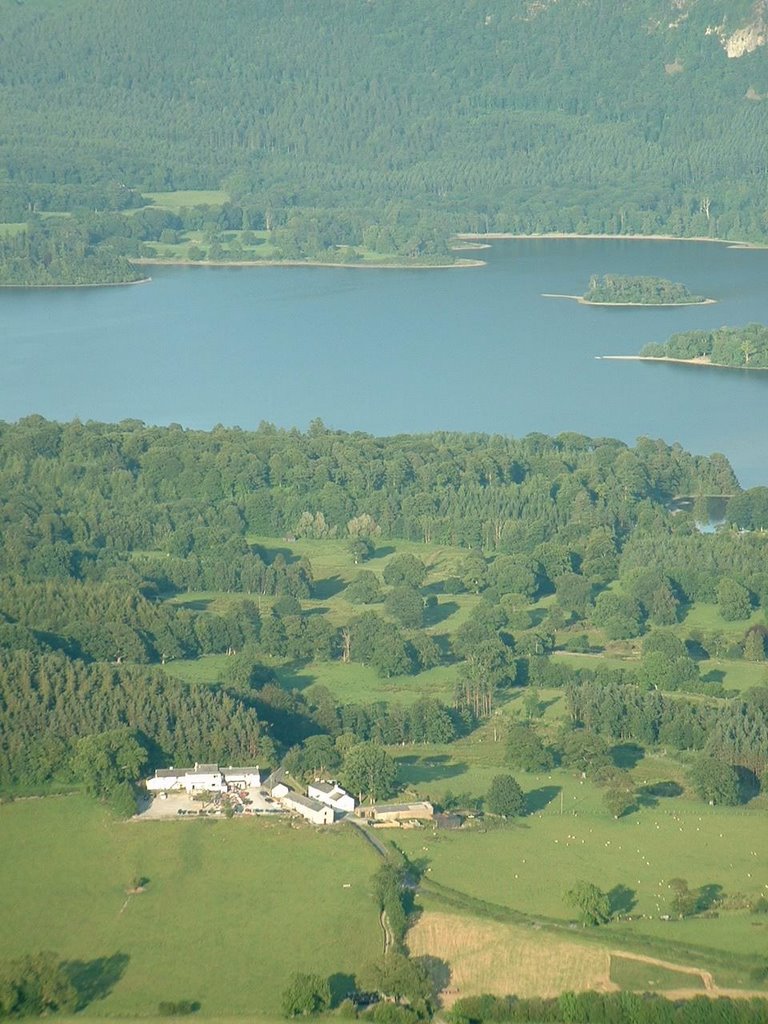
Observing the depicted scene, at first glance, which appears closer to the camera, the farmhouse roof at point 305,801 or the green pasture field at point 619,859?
the green pasture field at point 619,859

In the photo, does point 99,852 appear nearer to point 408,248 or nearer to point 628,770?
point 628,770

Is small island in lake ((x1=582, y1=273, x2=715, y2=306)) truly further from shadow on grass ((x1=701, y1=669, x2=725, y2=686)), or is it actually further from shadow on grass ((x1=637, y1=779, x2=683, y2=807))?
shadow on grass ((x1=637, y1=779, x2=683, y2=807))

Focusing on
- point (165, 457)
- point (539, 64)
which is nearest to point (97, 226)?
point (539, 64)

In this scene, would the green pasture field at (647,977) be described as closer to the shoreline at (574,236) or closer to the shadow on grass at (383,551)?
the shadow on grass at (383,551)

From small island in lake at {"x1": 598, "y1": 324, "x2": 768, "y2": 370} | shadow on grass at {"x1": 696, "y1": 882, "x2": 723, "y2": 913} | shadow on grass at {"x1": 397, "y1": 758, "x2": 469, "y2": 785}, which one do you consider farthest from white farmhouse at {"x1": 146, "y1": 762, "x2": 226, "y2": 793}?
small island in lake at {"x1": 598, "y1": 324, "x2": 768, "y2": 370}

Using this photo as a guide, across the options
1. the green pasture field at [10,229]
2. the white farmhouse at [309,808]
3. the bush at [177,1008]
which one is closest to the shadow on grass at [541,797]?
the white farmhouse at [309,808]

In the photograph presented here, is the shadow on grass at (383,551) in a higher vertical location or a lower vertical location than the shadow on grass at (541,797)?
lower

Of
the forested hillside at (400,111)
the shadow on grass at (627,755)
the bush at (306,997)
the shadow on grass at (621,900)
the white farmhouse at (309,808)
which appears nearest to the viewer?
the bush at (306,997)
